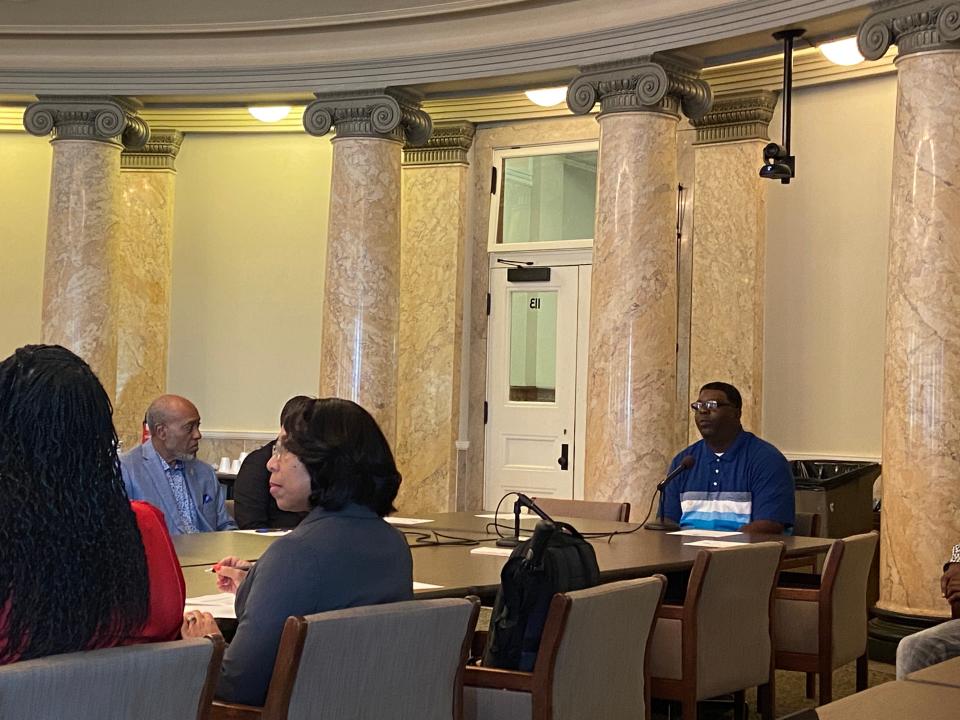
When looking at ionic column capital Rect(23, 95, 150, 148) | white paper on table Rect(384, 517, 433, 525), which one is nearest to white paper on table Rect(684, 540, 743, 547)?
white paper on table Rect(384, 517, 433, 525)

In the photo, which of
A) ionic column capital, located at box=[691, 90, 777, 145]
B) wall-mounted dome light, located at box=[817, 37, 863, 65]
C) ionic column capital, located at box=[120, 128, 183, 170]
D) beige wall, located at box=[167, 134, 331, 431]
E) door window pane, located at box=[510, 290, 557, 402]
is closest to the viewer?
wall-mounted dome light, located at box=[817, 37, 863, 65]

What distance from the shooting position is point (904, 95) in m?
7.08

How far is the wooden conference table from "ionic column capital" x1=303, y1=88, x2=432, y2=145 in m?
3.66

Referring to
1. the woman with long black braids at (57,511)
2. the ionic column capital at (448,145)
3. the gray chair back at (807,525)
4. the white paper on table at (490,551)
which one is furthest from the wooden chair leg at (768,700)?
the ionic column capital at (448,145)

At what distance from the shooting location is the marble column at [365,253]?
31.3 ft

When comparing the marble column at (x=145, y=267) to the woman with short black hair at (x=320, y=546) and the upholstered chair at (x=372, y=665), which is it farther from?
the upholstered chair at (x=372, y=665)

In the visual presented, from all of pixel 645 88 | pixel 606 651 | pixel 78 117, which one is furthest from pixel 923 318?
pixel 78 117

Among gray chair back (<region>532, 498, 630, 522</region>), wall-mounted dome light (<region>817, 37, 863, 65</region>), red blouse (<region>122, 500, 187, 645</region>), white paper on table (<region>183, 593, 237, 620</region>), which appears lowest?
white paper on table (<region>183, 593, 237, 620</region>)

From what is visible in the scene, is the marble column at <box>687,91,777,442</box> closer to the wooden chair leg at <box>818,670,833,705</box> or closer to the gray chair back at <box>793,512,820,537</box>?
the gray chair back at <box>793,512,820,537</box>

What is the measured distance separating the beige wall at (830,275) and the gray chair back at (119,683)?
7.28 meters

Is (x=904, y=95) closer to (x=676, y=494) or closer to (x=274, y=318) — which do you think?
(x=676, y=494)

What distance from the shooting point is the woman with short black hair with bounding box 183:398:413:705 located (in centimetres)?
321

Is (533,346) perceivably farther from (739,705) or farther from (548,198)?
(739,705)

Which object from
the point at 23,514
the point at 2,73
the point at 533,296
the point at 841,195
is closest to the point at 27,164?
the point at 2,73
